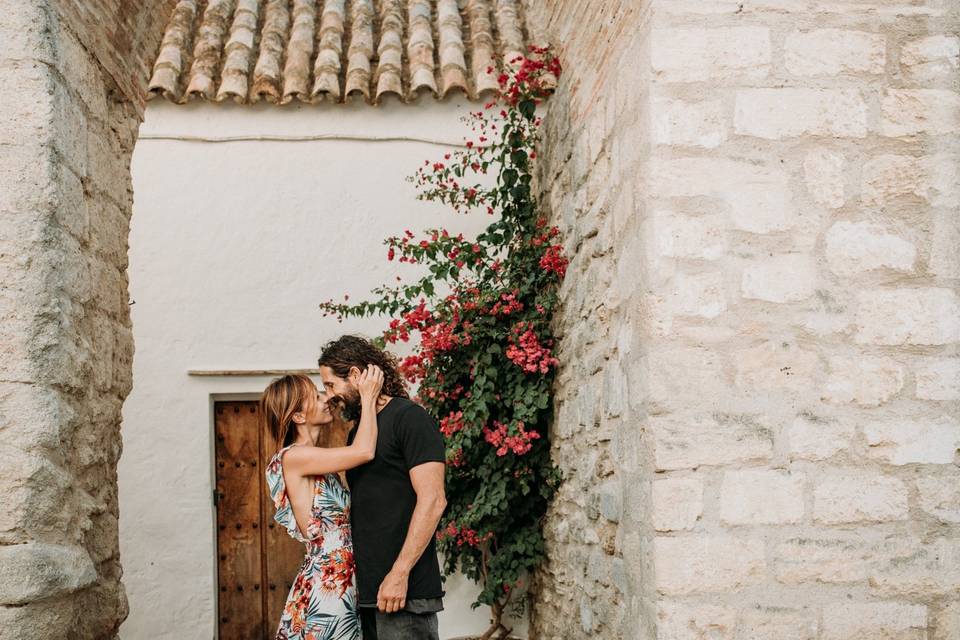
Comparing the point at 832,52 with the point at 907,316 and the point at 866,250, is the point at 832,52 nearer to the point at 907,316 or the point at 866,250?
the point at 866,250

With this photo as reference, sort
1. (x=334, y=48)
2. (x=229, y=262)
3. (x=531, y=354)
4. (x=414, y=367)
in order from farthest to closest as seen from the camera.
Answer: (x=334, y=48)
(x=229, y=262)
(x=414, y=367)
(x=531, y=354)

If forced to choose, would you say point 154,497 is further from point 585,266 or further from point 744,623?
point 744,623

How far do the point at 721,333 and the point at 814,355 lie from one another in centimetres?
28

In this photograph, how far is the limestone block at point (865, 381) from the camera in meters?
2.79

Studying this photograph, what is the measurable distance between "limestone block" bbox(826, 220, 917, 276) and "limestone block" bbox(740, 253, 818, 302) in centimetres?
9

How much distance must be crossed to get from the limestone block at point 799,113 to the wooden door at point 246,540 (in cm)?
430

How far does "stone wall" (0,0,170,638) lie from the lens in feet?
8.27

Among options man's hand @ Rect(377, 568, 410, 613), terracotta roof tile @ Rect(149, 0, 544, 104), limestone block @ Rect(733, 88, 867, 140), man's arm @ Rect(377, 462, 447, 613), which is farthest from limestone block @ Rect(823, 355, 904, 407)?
terracotta roof tile @ Rect(149, 0, 544, 104)

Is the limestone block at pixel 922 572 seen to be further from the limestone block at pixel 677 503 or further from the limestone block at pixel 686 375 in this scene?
the limestone block at pixel 686 375

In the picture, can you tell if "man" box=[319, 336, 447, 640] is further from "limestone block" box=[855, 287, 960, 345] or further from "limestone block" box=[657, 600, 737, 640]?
"limestone block" box=[855, 287, 960, 345]

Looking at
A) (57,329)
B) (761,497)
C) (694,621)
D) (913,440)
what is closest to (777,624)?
(694,621)

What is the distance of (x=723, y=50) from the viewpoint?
2889 mm

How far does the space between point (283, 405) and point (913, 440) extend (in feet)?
6.86

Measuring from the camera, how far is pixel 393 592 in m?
3.12
